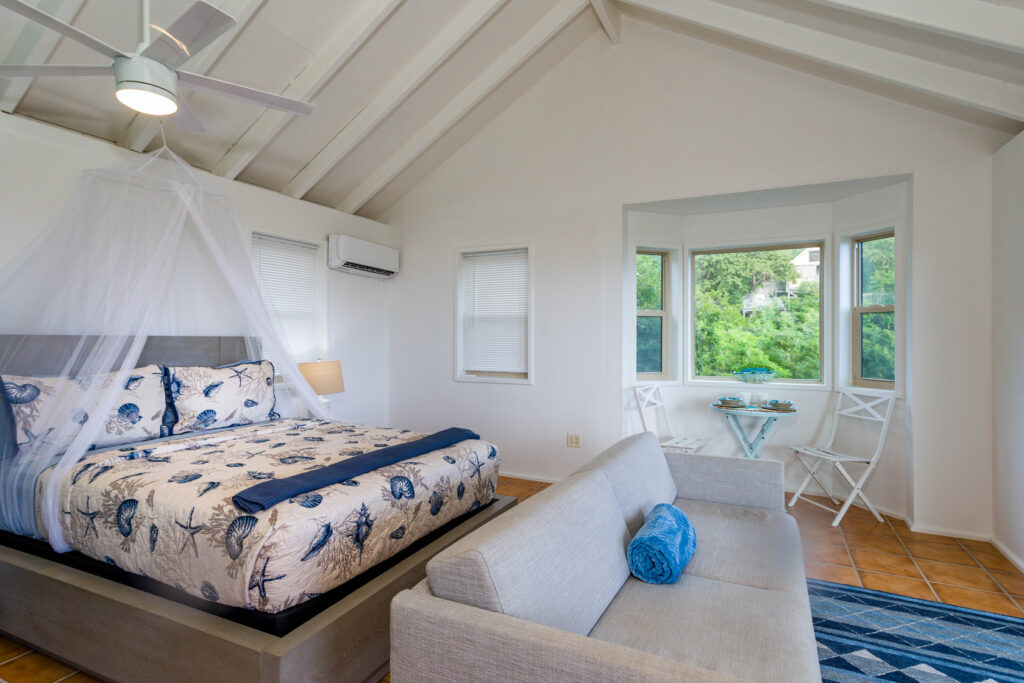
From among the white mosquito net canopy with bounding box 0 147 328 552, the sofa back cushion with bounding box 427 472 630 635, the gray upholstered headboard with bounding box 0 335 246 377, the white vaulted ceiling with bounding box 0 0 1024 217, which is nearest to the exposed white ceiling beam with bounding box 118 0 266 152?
the white vaulted ceiling with bounding box 0 0 1024 217

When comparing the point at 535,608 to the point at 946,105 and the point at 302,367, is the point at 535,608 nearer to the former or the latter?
the point at 302,367

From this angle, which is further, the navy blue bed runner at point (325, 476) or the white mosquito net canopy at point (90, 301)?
the white mosquito net canopy at point (90, 301)

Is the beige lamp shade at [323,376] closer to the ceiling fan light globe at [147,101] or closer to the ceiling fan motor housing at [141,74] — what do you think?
the ceiling fan light globe at [147,101]

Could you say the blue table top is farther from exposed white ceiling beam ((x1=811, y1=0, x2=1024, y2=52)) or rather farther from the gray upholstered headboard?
the gray upholstered headboard

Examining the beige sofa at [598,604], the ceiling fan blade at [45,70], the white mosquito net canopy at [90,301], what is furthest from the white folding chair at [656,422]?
the ceiling fan blade at [45,70]

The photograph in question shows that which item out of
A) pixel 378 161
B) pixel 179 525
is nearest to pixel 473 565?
pixel 179 525

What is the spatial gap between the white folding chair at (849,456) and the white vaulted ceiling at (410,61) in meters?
1.85

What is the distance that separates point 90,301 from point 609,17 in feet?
12.9

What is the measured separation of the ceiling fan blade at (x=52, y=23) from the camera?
5.38ft

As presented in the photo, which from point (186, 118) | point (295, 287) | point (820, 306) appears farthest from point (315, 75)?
point (820, 306)

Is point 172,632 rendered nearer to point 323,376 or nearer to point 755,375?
point 323,376

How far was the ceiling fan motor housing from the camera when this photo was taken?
1.99 meters

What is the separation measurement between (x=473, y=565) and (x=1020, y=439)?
326cm

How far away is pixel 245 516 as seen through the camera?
5.50 ft
